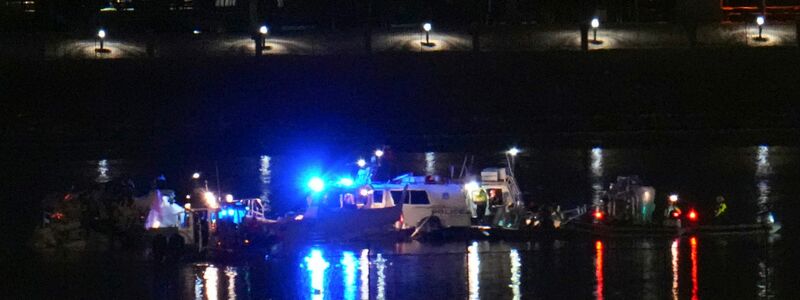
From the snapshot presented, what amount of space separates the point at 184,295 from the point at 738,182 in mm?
22027

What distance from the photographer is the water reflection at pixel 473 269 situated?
21.7 meters

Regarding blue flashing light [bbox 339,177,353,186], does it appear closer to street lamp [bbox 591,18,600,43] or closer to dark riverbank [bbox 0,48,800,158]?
dark riverbank [bbox 0,48,800,158]

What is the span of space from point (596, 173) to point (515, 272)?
19.9 metres

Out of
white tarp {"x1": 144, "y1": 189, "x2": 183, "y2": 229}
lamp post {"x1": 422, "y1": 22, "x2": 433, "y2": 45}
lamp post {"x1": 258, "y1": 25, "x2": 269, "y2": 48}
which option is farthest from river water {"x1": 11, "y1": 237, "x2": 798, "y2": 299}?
lamp post {"x1": 258, "y1": 25, "x2": 269, "y2": 48}

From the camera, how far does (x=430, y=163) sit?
152 ft

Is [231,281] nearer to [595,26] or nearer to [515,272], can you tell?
[515,272]

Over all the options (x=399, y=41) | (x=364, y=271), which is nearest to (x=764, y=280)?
(x=364, y=271)

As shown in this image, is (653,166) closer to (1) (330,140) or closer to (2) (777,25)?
(1) (330,140)

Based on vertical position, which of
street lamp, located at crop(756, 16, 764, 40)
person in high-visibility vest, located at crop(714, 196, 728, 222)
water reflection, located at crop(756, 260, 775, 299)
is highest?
street lamp, located at crop(756, 16, 764, 40)

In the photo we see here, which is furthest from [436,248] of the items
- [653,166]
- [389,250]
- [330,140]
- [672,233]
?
[330,140]

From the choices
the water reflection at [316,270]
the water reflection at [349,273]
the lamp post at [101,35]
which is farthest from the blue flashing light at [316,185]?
the lamp post at [101,35]

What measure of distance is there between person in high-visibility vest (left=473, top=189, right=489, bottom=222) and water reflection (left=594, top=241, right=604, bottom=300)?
102 inches

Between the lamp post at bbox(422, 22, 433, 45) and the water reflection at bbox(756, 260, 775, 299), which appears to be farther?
the lamp post at bbox(422, 22, 433, 45)

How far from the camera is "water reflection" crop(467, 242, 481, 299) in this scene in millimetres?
21708
